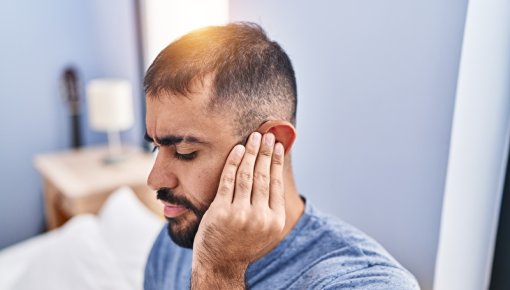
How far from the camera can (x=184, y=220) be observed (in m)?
0.55

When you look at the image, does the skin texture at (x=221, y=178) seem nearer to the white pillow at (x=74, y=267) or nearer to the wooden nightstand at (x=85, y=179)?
the white pillow at (x=74, y=267)

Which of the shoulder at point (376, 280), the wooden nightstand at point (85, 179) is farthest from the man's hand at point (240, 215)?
the wooden nightstand at point (85, 179)

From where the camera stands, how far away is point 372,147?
524mm

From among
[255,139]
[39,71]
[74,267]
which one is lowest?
[74,267]

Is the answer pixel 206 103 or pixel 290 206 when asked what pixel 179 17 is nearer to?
pixel 206 103

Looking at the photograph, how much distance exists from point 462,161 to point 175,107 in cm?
33

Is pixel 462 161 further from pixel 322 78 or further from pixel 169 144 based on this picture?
pixel 169 144

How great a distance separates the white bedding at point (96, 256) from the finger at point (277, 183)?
0.78 metres

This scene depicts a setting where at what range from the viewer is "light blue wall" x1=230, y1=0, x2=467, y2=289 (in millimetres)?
460

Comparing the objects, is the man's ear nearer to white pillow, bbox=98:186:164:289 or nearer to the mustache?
the mustache

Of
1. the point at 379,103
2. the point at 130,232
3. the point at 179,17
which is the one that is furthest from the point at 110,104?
the point at 379,103

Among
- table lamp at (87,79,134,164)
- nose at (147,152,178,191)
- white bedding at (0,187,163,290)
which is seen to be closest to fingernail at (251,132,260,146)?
nose at (147,152,178,191)

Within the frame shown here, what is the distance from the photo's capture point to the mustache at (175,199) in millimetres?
526

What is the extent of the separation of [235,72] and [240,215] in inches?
6.5
